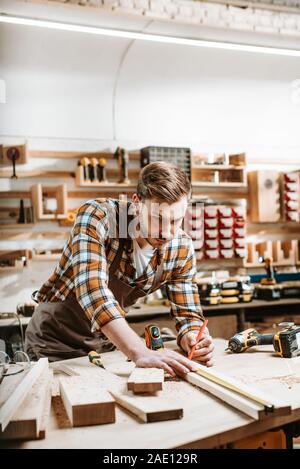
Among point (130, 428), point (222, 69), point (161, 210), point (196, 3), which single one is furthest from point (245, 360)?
point (222, 69)

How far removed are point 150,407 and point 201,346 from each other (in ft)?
2.13

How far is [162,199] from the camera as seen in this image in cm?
186

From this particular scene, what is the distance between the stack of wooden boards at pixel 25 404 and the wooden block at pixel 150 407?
0.65 feet

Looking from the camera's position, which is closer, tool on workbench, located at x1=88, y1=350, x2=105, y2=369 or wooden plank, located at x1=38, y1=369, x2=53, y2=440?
wooden plank, located at x1=38, y1=369, x2=53, y2=440

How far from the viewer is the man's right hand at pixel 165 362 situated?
1.53 metres

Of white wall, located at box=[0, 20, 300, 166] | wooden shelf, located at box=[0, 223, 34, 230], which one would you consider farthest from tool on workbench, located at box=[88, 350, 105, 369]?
white wall, located at box=[0, 20, 300, 166]

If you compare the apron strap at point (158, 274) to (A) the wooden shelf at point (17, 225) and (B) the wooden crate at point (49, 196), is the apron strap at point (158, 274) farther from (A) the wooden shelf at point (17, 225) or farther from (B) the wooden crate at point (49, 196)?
(A) the wooden shelf at point (17, 225)

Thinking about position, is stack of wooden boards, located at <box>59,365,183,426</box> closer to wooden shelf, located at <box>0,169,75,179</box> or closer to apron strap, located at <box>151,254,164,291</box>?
apron strap, located at <box>151,254,164,291</box>

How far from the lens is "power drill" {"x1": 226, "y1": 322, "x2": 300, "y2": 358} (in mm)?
1860

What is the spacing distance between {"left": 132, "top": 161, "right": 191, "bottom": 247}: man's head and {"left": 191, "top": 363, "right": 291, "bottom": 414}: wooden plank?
21.7 inches

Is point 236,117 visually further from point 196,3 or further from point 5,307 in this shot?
point 5,307

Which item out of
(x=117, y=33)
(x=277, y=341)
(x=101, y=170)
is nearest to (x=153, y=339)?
(x=277, y=341)

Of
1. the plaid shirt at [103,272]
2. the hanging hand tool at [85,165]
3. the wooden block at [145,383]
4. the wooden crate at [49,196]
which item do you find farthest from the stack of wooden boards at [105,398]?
the hanging hand tool at [85,165]

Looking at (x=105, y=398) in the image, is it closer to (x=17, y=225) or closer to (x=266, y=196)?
(x=17, y=225)
